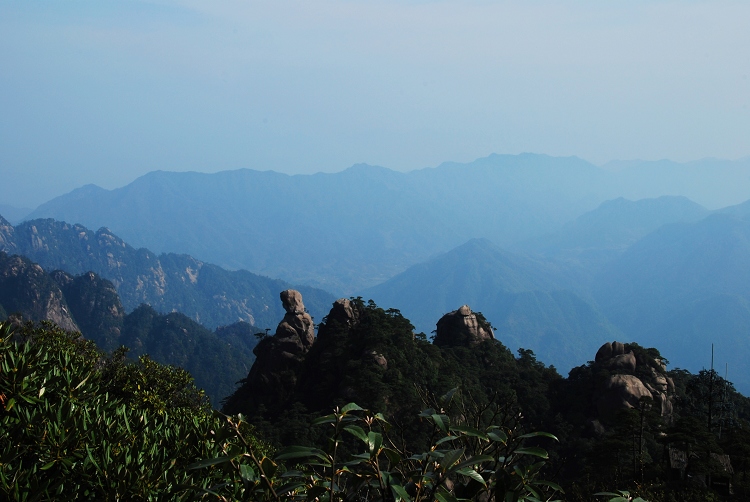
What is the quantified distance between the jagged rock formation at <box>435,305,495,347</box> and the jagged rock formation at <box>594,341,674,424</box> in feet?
40.3

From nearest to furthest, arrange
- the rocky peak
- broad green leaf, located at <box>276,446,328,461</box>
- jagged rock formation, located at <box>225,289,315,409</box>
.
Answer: broad green leaf, located at <box>276,446,328,461</box> → jagged rock formation, located at <box>225,289,315,409</box> → the rocky peak

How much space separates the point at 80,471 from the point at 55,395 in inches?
135

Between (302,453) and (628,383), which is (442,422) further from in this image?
(628,383)

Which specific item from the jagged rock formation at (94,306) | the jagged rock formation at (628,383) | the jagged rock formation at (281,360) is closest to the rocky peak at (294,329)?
the jagged rock formation at (281,360)

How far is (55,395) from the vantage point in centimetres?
1135

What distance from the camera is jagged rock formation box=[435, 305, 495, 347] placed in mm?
51312

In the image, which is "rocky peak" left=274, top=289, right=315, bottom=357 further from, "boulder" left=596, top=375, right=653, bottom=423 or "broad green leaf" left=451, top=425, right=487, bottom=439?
"broad green leaf" left=451, top=425, right=487, bottom=439

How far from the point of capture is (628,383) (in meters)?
35.2

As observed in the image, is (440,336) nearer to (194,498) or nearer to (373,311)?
(373,311)

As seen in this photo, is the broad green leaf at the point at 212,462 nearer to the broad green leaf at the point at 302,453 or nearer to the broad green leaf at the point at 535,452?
the broad green leaf at the point at 302,453

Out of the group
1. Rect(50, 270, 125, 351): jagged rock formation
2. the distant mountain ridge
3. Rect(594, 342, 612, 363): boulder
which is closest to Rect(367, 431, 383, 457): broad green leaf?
Rect(594, 342, 612, 363): boulder

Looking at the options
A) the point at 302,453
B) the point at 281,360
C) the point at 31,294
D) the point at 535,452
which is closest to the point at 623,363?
the point at 281,360

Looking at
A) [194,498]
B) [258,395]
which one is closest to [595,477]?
[258,395]

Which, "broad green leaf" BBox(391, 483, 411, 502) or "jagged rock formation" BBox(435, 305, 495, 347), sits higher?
"jagged rock formation" BBox(435, 305, 495, 347)
